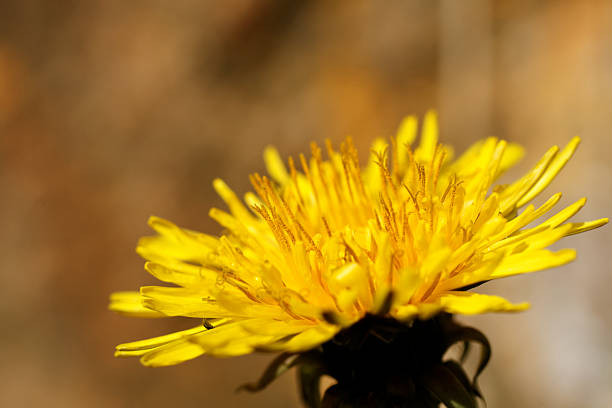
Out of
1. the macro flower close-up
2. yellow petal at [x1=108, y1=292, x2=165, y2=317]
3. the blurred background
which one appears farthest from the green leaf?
the blurred background

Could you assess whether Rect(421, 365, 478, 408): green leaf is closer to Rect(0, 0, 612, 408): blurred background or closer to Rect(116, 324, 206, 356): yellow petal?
Rect(116, 324, 206, 356): yellow petal

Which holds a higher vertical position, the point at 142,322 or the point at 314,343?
the point at 142,322

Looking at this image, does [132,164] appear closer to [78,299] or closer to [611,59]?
[78,299]

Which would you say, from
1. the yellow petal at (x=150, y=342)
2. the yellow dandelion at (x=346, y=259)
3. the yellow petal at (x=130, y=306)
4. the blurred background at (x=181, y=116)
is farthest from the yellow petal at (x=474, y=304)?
the blurred background at (x=181, y=116)

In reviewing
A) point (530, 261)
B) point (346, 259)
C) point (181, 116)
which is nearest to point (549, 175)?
point (530, 261)

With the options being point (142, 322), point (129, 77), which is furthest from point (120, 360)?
point (129, 77)

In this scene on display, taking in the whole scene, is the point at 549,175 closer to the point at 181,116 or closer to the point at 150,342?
the point at 150,342
